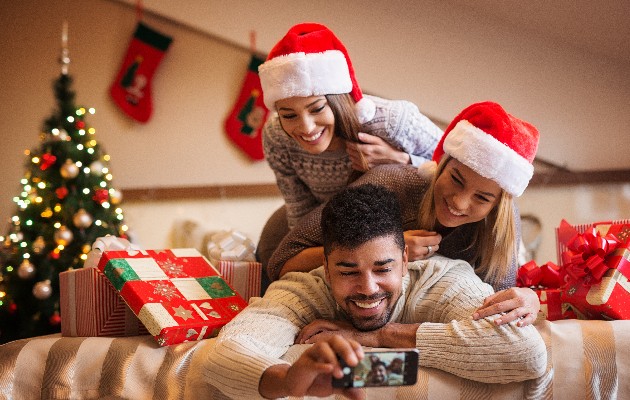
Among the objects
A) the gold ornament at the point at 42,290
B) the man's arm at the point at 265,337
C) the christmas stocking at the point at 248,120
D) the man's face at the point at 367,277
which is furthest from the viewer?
A: the christmas stocking at the point at 248,120

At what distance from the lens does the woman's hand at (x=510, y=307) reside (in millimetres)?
1627

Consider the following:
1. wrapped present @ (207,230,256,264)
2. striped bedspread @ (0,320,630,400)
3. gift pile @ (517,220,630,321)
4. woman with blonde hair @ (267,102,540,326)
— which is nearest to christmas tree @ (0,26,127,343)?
wrapped present @ (207,230,256,264)

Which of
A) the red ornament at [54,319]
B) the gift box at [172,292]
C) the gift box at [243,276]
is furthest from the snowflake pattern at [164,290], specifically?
the red ornament at [54,319]

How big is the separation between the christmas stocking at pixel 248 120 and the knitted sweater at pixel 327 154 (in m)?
1.52

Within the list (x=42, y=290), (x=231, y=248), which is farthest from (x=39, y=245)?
(x=231, y=248)

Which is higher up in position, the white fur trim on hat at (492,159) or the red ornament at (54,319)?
the white fur trim on hat at (492,159)

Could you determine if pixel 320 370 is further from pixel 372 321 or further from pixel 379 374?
pixel 372 321

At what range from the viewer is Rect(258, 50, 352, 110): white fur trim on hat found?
213 centimetres

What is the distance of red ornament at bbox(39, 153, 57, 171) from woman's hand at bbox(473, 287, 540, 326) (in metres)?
2.01

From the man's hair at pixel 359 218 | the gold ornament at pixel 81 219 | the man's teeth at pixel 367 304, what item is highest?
the man's hair at pixel 359 218

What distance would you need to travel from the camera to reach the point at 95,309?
203 centimetres

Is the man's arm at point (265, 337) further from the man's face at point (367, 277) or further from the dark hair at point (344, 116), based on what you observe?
the dark hair at point (344, 116)

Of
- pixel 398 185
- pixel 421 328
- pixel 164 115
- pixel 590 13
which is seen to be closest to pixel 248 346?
pixel 421 328

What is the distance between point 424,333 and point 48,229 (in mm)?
1947
